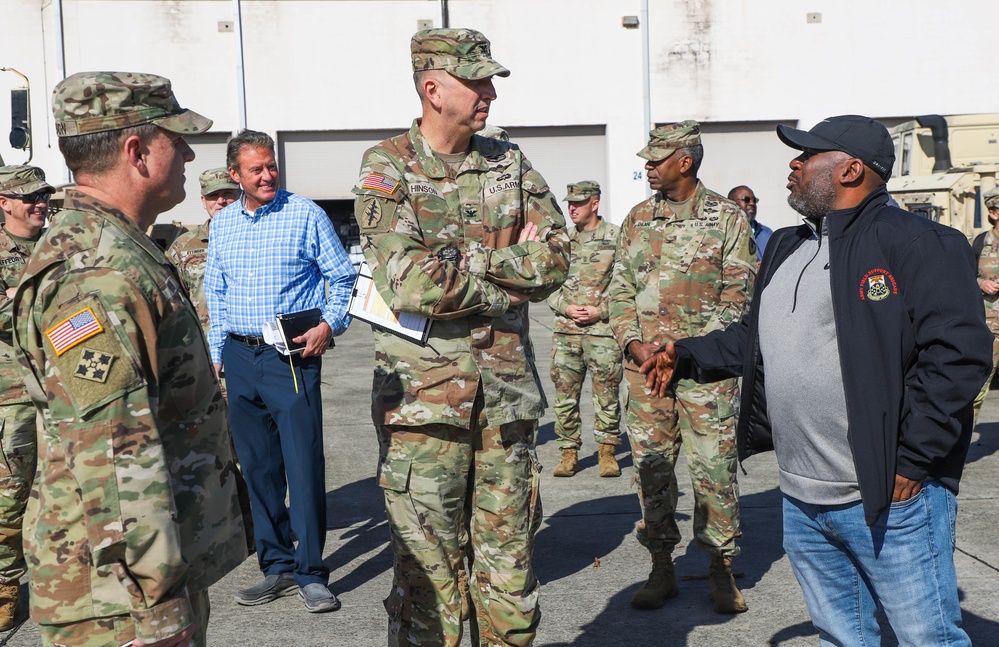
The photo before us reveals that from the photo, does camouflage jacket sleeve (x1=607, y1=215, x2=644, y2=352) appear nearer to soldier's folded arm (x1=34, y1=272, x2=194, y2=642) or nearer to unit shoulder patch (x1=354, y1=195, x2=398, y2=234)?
unit shoulder patch (x1=354, y1=195, x2=398, y2=234)

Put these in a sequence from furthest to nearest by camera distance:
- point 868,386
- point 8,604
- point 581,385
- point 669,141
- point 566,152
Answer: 1. point 566,152
2. point 581,385
3. point 669,141
4. point 8,604
5. point 868,386

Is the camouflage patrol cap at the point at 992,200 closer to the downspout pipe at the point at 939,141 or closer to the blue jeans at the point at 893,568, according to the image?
the downspout pipe at the point at 939,141

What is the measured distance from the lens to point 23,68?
869 inches

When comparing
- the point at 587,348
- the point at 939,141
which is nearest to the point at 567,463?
the point at 587,348

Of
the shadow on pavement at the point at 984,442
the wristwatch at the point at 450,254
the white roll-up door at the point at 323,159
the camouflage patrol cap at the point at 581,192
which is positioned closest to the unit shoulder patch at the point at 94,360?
the wristwatch at the point at 450,254

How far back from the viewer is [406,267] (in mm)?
3639

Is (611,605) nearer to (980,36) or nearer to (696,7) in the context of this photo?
(696,7)

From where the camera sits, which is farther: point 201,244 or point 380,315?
point 201,244

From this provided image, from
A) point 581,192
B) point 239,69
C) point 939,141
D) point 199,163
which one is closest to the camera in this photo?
point 581,192

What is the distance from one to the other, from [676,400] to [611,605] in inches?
44.1

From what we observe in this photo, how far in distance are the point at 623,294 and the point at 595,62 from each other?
18706 millimetres

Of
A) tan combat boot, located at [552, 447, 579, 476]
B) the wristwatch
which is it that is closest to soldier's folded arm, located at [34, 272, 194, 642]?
→ the wristwatch

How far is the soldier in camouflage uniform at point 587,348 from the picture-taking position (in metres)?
8.16

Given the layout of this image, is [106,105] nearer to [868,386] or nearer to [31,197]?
[868,386]
